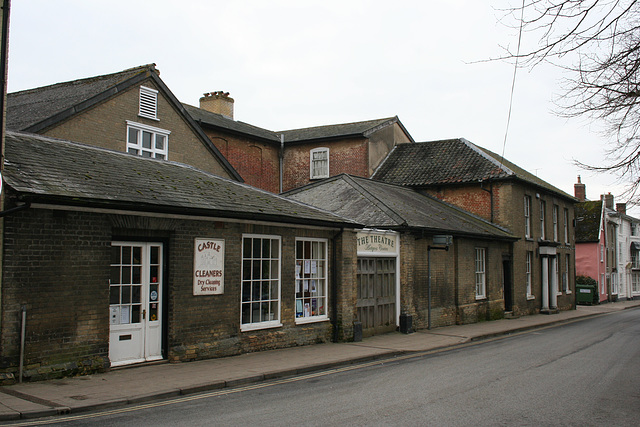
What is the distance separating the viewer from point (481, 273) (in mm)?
23141

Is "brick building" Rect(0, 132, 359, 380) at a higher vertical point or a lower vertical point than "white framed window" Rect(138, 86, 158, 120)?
lower

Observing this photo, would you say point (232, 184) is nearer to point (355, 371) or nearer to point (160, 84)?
point (355, 371)

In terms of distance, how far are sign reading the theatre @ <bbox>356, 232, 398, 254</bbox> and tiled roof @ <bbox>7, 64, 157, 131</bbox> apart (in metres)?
11.0

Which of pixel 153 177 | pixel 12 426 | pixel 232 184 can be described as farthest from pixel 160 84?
pixel 12 426

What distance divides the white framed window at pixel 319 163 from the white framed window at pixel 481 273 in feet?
37.3

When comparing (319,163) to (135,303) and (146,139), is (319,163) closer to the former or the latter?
(146,139)

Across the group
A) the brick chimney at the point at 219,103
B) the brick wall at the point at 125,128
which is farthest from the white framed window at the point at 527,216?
the brick chimney at the point at 219,103

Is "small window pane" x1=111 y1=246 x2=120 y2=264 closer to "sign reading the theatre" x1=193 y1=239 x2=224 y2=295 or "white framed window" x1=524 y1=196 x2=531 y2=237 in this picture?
"sign reading the theatre" x1=193 y1=239 x2=224 y2=295

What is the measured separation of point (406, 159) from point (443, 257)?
36.2 feet

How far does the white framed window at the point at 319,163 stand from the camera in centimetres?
3192

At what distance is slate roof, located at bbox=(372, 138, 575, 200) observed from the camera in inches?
1023

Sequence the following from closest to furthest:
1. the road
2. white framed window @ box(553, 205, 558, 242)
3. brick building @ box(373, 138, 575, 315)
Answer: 1. the road
2. brick building @ box(373, 138, 575, 315)
3. white framed window @ box(553, 205, 558, 242)

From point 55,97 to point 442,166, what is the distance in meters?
17.4

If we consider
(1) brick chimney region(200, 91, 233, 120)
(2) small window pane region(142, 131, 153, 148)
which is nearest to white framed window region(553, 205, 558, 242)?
(1) brick chimney region(200, 91, 233, 120)
